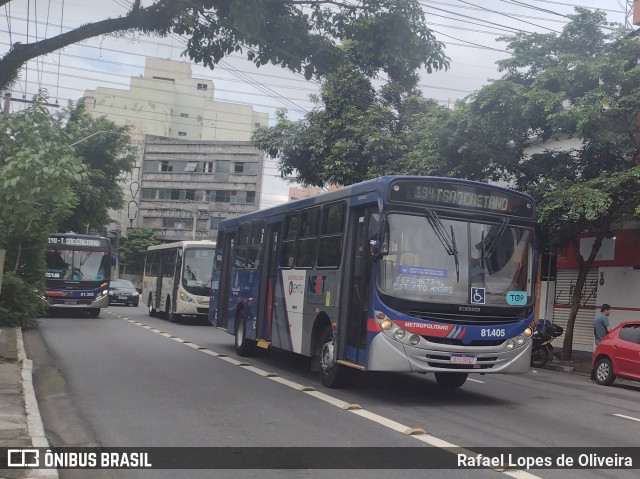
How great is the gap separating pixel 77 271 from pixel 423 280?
20718 mm

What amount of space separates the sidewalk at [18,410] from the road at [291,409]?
26 cm

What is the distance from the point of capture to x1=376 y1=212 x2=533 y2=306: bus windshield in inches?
417

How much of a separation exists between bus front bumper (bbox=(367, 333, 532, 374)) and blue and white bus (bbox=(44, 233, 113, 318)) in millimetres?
20173

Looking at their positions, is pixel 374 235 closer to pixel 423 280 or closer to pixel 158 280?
pixel 423 280

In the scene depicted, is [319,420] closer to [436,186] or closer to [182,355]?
[436,186]

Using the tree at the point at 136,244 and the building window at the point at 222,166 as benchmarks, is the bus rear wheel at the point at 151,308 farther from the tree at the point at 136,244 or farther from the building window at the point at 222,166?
the building window at the point at 222,166

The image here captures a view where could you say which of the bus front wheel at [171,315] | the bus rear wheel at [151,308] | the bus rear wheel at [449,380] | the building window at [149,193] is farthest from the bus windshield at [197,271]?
the building window at [149,193]

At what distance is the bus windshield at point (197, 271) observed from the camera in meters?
27.1

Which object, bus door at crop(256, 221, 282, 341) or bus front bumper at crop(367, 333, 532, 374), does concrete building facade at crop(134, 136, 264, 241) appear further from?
bus front bumper at crop(367, 333, 532, 374)

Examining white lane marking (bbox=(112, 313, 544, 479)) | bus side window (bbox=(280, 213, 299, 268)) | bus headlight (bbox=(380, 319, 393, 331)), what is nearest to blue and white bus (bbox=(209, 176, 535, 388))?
bus headlight (bbox=(380, 319, 393, 331))

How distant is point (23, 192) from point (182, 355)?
18.3ft

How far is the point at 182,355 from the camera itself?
16375mm

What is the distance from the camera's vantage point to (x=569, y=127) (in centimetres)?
1892

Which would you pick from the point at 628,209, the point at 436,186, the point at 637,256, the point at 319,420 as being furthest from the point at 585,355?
the point at 319,420
